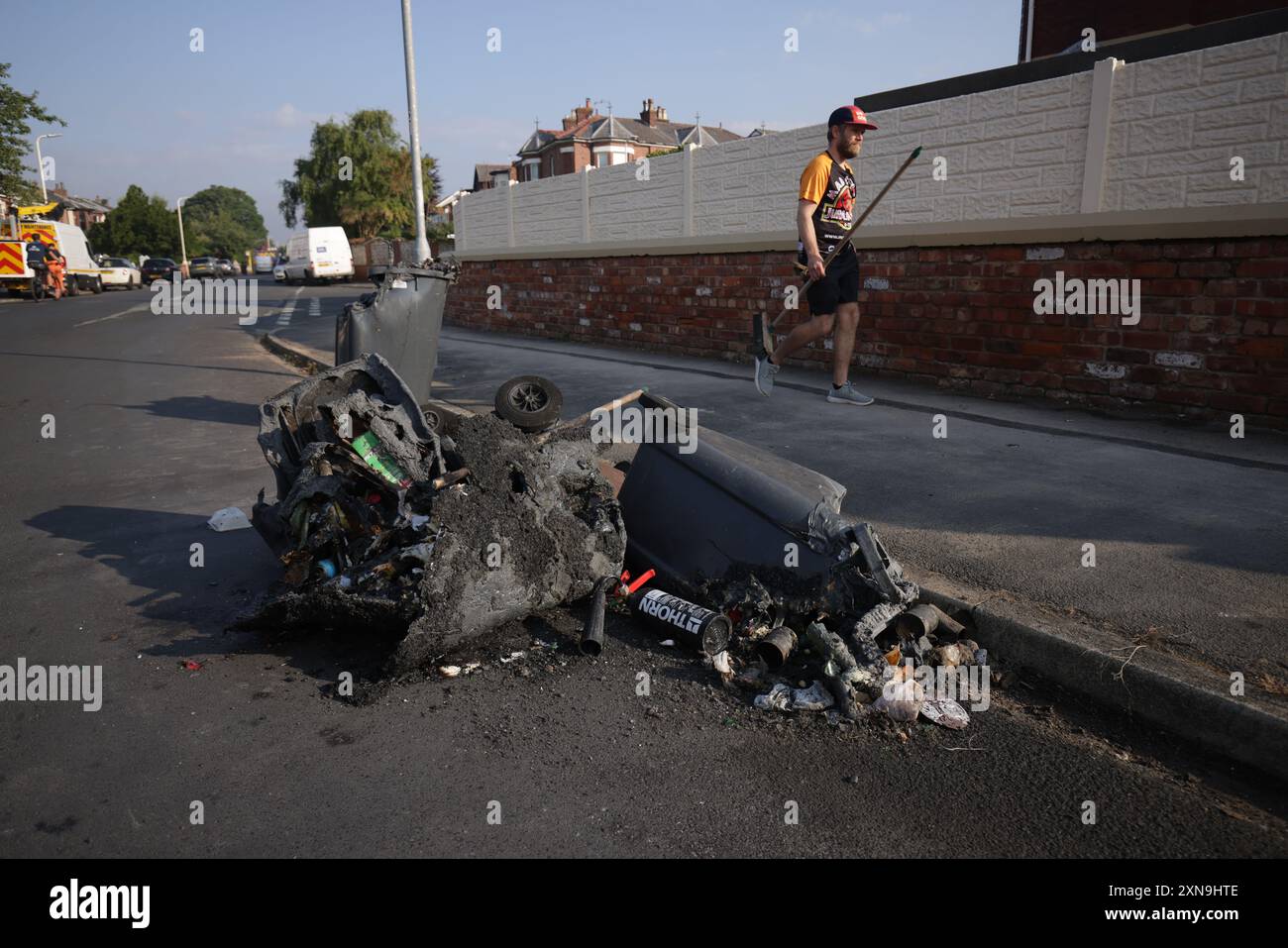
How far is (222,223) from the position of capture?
434 ft

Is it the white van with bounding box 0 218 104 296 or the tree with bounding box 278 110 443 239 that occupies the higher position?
the tree with bounding box 278 110 443 239

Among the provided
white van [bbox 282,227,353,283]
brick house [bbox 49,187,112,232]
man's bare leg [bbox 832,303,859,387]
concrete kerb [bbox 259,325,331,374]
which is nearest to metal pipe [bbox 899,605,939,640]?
man's bare leg [bbox 832,303,859,387]

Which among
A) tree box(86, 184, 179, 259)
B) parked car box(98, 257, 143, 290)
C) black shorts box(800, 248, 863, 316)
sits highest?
tree box(86, 184, 179, 259)

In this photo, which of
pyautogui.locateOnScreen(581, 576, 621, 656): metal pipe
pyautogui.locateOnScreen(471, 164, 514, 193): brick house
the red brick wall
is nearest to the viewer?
pyautogui.locateOnScreen(581, 576, 621, 656): metal pipe

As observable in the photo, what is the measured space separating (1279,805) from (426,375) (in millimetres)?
6793

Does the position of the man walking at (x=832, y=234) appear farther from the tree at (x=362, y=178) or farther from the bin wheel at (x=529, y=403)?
the tree at (x=362, y=178)

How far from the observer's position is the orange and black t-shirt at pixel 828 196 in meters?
6.39

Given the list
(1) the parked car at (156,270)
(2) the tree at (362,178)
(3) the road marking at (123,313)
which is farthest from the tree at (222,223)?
(3) the road marking at (123,313)

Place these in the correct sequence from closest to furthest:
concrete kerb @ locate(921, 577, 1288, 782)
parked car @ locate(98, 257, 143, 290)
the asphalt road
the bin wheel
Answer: the asphalt road
concrete kerb @ locate(921, 577, 1288, 782)
the bin wheel
parked car @ locate(98, 257, 143, 290)

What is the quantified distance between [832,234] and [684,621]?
4.21 meters

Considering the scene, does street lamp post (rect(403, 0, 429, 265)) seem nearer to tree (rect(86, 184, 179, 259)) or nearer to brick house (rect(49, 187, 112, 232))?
tree (rect(86, 184, 179, 259))

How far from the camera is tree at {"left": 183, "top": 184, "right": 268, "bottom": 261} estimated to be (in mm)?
90850

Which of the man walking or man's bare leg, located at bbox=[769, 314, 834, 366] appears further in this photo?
man's bare leg, located at bbox=[769, 314, 834, 366]

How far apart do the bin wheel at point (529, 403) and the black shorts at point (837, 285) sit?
224cm
